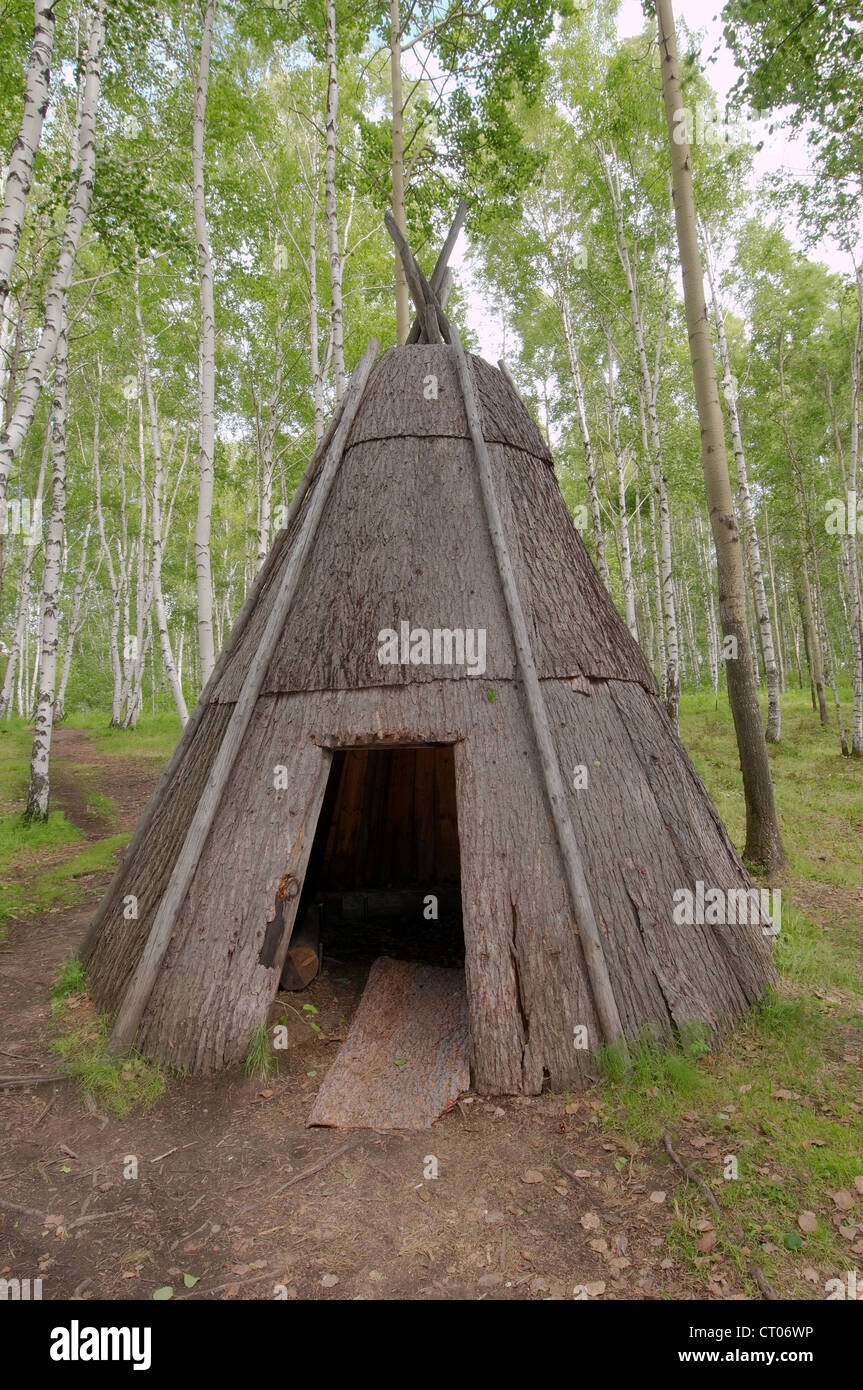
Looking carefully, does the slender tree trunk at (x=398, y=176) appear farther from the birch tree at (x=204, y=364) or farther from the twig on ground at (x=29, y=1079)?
the twig on ground at (x=29, y=1079)

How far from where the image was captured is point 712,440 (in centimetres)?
637

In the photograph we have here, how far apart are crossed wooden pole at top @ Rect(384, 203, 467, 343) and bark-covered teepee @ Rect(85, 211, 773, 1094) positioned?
1.40m

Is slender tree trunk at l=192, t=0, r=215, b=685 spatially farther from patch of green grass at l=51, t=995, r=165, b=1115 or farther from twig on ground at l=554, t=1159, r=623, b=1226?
twig on ground at l=554, t=1159, r=623, b=1226

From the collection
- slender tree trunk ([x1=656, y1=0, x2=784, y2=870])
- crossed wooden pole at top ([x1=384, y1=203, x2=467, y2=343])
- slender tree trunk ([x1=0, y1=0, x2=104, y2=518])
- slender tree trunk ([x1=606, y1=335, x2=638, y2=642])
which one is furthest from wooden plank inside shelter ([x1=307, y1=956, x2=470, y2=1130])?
slender tree trunk ([x1=606, y1=335, x2=638, y2=642])

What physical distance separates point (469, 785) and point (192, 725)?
2.52m

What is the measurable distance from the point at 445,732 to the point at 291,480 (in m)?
22.1

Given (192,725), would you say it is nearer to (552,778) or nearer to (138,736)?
(552,778)

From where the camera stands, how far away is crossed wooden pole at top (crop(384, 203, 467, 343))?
6.80m

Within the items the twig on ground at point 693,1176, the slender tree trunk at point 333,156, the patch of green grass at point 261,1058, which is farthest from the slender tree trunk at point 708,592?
the patch of green grass at point 261,1058

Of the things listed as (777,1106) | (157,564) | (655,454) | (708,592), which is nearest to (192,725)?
(777,1106)

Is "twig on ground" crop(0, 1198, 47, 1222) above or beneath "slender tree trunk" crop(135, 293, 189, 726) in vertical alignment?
beneath

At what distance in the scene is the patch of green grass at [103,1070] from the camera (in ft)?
13.5
